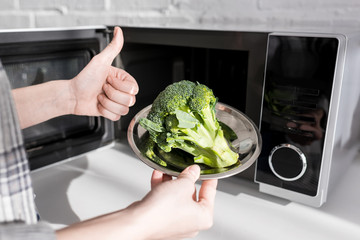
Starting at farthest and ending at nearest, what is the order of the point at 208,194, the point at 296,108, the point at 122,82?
the point at 122,82 → the point at 296,108 → the point at 208,194

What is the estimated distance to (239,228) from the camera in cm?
61

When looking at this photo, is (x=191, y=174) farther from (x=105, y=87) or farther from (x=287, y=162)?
(x=105, y=87)

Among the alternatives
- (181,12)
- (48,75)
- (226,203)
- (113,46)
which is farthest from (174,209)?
(181,12)

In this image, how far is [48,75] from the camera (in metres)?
0.82

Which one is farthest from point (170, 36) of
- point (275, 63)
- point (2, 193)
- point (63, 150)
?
point (2, 193)

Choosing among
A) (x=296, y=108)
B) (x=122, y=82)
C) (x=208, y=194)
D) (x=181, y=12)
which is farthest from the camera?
(x=181, y=12)

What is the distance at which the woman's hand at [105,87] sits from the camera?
71 centimetres

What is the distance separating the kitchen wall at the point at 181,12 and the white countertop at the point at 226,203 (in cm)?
43

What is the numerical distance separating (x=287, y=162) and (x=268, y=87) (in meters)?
0.15

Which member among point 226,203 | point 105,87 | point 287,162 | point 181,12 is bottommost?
point 226,203

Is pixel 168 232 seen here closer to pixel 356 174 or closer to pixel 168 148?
pixel 168 148

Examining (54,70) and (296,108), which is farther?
A: (54,70)

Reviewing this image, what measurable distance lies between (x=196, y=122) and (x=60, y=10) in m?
1.21

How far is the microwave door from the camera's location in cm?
73
